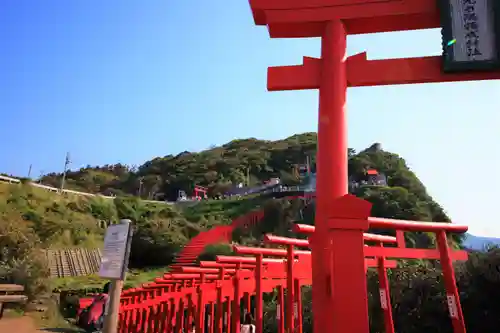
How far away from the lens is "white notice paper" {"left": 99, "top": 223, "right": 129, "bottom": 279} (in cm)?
374

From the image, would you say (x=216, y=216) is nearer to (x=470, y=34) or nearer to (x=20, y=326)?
(x=20, y=326)

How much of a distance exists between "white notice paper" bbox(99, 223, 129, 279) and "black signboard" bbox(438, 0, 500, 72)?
364 centimetres

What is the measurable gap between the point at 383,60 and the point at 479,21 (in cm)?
98

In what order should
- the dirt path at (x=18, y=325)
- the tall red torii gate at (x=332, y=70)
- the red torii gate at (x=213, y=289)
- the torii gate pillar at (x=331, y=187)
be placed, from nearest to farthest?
the torii gate pillar at (x=331, y=187), the tall red torii gate at (x=332, y=70), the red torii gate at (x=213, y=289), the dirt path at (x=18, y=325)

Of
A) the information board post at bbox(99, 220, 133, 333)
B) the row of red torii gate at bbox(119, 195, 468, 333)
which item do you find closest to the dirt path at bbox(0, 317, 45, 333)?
the row of red torii gate at bbox(119, 195, 468, 333)

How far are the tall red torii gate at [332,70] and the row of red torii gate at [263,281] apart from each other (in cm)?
34

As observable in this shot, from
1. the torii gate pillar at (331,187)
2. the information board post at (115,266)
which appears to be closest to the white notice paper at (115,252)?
the information board post at (115,266)

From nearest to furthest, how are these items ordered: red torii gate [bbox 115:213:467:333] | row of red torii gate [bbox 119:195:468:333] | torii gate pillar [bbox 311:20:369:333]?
torii gate pillar [bbox 311:20:369:333], row of red torii gate [bbox 119:195:468:333], red torii gate [bbox 115:213:467:333]

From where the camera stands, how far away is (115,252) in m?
3.86

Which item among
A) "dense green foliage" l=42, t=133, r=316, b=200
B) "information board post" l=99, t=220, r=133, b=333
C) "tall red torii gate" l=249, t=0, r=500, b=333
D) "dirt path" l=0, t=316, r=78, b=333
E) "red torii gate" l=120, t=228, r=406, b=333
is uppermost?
"dense green foliage" l=42, t=133, r=316, b=200

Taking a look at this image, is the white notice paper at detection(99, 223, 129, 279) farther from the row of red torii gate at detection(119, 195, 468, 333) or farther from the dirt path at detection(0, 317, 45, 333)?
the dirt path at detection(0, 317, 45, 333)

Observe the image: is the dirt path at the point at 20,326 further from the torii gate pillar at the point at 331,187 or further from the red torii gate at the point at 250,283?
the torii gate pillar at the point at 331,187

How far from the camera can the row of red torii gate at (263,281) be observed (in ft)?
14.0

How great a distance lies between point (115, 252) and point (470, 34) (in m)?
4.16
